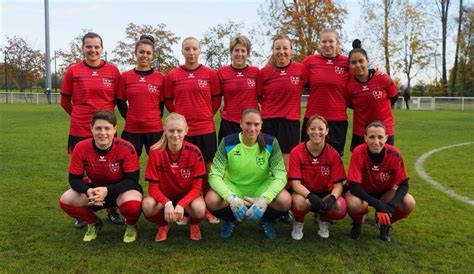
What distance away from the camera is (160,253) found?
3.76 meters

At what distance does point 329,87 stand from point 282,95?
50 centimetres

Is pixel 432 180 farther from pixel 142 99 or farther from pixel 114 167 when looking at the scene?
pixel 114 167

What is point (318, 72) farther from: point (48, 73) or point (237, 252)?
point (48, 73)

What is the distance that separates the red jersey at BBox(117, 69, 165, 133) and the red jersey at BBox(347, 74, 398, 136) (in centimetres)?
207

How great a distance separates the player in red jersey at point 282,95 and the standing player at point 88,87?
5.31ft

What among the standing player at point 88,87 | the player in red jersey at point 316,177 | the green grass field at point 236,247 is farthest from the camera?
the standing player at point 88,87

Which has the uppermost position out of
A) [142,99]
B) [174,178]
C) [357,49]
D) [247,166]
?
[357,49]

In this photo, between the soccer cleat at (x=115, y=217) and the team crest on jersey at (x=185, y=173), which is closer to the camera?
the team crest on jersey at (x=185, y=173)

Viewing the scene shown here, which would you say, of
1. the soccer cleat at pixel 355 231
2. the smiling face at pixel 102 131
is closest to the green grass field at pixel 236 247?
the soccer cleat at pixel 355 231

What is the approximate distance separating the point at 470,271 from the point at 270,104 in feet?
8.02

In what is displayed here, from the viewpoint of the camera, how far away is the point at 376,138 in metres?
4.01

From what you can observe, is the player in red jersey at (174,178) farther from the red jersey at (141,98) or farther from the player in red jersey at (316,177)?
the player in red jersey at (316,177)

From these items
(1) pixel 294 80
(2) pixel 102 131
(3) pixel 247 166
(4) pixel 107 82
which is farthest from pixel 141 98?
(1) pixel 294 80

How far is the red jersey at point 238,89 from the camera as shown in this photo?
4.86 metres
